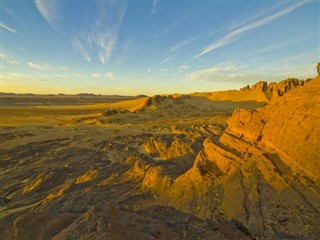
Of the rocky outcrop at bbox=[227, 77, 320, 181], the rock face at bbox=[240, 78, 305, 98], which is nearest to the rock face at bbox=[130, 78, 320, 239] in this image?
the rocky outcrop at bbox=[227, 77, 320, 181]

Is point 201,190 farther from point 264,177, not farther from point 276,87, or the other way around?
point 276,87

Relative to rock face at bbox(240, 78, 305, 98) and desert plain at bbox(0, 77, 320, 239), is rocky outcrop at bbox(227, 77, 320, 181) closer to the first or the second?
desert plain at bbox(0, 77, 320, 239)

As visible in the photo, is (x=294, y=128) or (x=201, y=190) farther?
(x=201, y=190)

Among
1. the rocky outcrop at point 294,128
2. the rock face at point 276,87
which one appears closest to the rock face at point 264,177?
the rocky outcrop at point 294,128

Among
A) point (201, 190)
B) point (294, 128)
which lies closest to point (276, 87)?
point (294, 128)

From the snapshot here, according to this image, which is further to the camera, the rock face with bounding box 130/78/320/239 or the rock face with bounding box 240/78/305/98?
the rock face with bounding box 240/78/305/98

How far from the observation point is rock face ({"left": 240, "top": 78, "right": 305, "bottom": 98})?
57531 millimetres

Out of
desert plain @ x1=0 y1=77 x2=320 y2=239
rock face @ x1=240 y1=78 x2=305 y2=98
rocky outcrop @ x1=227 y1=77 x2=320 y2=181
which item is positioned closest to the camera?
desert plain @ x1=0 y1=77 x2=320 y2=239

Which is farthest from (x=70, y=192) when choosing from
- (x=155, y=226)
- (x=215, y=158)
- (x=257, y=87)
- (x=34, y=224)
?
(x=257, y=87)

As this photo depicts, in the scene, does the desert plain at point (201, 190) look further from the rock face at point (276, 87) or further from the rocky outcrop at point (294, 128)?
the rock face at point (276, 87)

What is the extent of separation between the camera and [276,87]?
223 ft

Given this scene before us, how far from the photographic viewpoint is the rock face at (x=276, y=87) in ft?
189

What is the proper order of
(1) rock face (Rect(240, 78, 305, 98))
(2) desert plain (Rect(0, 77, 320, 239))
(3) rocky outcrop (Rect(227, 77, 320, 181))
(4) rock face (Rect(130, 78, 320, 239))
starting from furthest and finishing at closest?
(1) rock face (Rect(240, 78, 305, 98)) < (3) rocky outcrop (Rect(227, 77, 320, 181)) < (4) rock face (Rect(130, 78, 320, 239)) < (2) desert plain (Rect(0, 77, 320, 239))

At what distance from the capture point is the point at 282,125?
10023 mm
